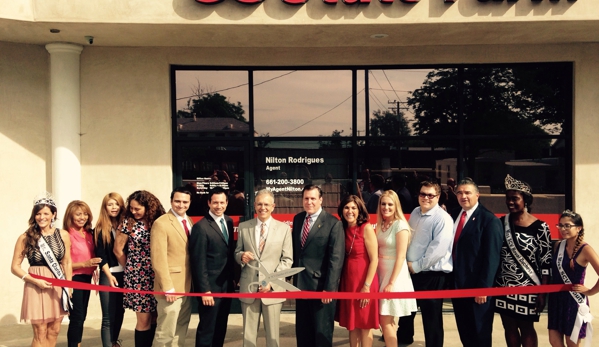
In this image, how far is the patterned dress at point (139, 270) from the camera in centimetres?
582

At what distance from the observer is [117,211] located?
613 cm

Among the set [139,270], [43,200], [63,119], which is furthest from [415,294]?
[63,119]

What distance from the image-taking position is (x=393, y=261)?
18.7ft

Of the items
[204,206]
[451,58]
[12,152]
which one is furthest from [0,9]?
[451,58]

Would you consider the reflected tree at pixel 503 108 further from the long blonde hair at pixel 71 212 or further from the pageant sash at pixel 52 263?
the pageant sash at pixel 52 263

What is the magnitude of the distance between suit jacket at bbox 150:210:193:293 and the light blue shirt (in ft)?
7.42

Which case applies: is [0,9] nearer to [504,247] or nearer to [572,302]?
[504,247]

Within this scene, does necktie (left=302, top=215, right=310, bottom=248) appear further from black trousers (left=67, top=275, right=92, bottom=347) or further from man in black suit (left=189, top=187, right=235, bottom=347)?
black trousers (left=67, top=275, right=92, bottom=347)

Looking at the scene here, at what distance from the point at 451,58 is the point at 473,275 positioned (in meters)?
3.69

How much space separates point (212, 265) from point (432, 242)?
2.19 m

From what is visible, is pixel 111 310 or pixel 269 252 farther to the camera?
pixel 111 310

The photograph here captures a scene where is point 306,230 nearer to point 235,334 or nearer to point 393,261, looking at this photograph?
point 393,261

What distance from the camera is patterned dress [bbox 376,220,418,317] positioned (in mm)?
5656

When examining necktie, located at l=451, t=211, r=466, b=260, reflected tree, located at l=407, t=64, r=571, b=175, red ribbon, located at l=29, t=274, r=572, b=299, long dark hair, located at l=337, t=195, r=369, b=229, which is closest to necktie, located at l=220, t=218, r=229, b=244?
red ribbon, located at l=29, t=274, r=572, b=299
